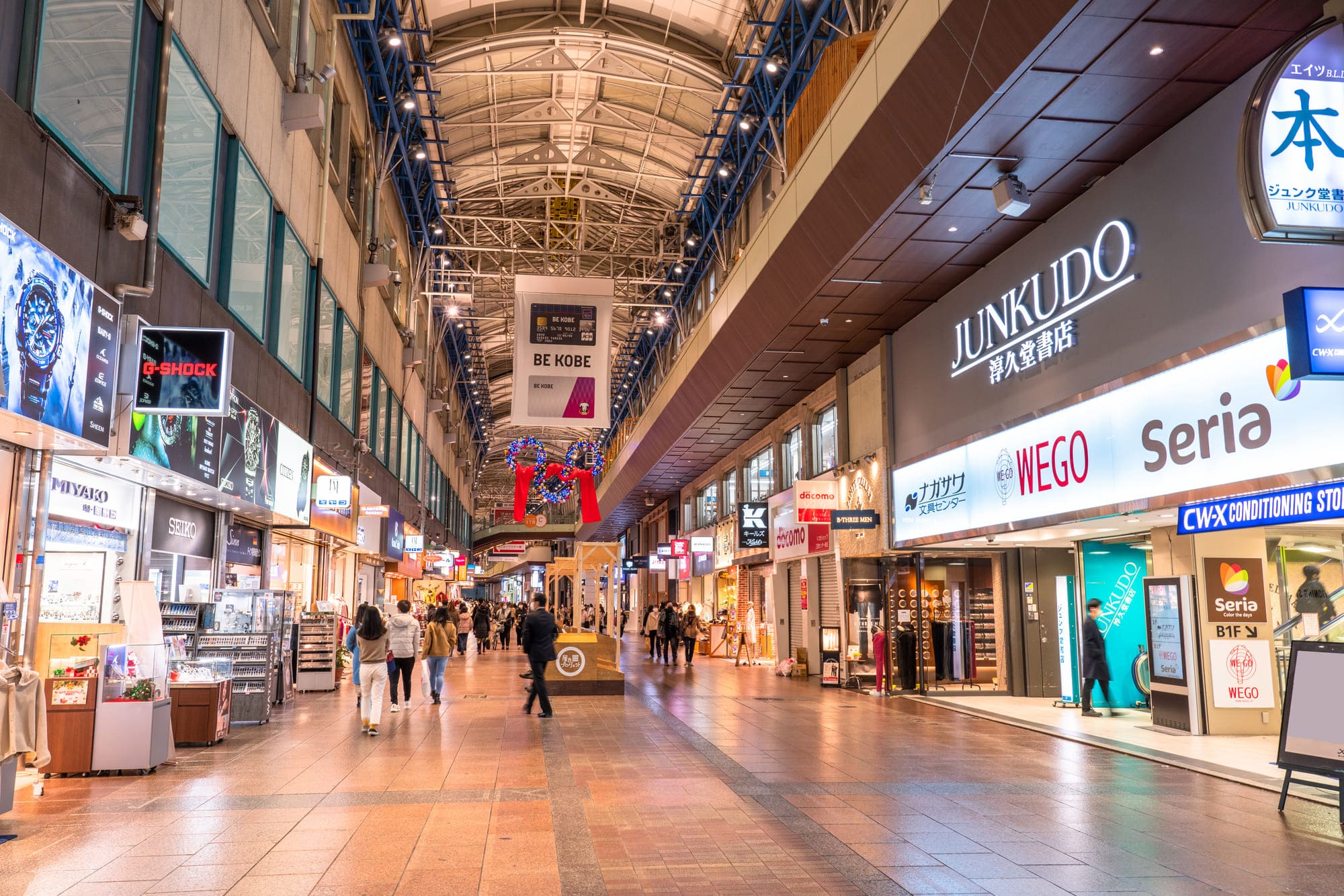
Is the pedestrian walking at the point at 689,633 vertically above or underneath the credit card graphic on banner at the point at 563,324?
underneath

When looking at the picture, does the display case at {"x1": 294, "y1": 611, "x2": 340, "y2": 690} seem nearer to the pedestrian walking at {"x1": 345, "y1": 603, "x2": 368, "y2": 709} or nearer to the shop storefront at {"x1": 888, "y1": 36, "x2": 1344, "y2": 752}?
the pedestrian walking at {"x1": 345, "y1": 603, "x2": 368, "y2": 709}

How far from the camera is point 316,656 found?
16375mm

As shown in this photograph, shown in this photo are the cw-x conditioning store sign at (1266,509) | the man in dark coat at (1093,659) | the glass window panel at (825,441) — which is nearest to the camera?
the cw-x conditioning store sign at (1266,509)

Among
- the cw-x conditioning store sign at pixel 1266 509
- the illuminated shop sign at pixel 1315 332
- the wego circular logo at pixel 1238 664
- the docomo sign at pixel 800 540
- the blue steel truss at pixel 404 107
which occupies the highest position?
the blue steel truss at pixel 404 107

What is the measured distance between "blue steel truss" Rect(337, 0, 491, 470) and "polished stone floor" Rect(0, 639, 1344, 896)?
484 inches

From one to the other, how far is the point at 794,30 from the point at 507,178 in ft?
37.1

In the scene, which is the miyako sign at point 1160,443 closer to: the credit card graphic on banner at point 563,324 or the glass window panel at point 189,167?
the credit card graphic on banner at point 563,324

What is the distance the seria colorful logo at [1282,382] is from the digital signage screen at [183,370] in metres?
8.24


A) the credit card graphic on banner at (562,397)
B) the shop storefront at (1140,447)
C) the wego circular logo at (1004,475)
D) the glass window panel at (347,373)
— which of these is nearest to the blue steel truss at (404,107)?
the glass window panel at (347,373)

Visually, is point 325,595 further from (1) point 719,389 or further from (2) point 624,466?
(2) point 624,466

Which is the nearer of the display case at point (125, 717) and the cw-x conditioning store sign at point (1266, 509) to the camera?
the cw-x conditioning store sign at point (1266, 509)

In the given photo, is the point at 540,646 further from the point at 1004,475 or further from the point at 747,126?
the point at 747,126

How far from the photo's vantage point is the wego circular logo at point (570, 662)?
51.9 feet

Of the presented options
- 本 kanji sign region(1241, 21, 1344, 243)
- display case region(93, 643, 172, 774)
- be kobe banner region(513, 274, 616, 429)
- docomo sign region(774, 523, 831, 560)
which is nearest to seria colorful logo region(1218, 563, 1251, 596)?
本 kanji sign region(1241, 21, 1344, 243)
